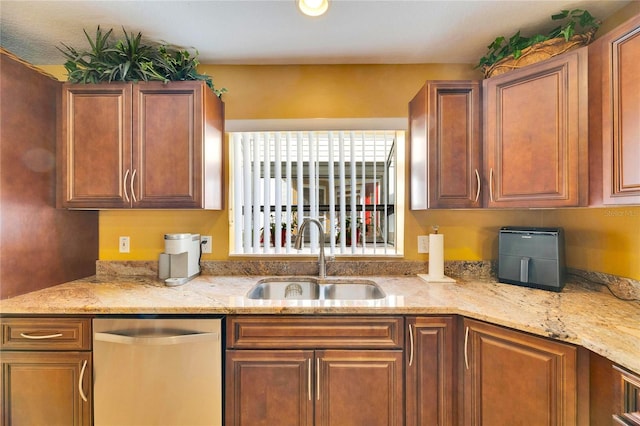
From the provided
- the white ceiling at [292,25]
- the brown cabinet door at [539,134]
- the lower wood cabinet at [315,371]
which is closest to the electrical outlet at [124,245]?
the lower wood cabinet at [315,371]

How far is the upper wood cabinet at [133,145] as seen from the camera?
163 cm

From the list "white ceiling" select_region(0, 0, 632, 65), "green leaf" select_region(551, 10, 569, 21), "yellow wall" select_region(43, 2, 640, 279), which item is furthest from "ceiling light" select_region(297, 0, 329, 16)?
"green leaf" select_region(551, 10, 569, 21)

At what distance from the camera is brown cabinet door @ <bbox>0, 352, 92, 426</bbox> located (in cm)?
133

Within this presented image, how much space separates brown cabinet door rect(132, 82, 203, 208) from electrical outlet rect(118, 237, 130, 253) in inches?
20.4

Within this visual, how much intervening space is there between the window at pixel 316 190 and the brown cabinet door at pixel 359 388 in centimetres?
81

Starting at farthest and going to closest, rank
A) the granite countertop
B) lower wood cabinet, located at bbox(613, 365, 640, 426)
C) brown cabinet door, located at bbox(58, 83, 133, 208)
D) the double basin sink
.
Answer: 1. the double basin sink
2. brown cabinet door, located at bbox(58, 83, 133, 208)
3. the granite countertop
4. lower wood cabinet, located at bbox(613, 365, 640, 426)

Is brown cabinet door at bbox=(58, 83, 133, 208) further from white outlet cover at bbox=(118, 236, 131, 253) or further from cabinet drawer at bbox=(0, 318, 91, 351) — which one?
cabinet drawer at bbox=(0, 318, 91, 351)

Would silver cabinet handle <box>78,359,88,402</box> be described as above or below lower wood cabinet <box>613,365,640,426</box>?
below

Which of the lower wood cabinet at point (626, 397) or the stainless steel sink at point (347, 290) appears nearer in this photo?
the lower wood cabinet at point (626, 397)

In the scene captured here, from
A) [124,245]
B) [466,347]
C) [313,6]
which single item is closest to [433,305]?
[466,347]

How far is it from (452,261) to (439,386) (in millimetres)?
876

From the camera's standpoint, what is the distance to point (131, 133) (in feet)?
5.38

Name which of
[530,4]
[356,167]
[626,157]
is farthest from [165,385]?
[530,4]

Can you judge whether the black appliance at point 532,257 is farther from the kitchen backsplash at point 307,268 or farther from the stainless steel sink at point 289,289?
the stainless steel sink at point 289,289
